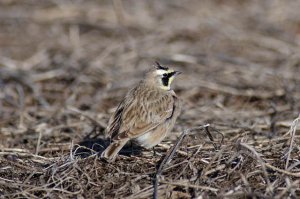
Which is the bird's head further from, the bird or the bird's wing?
the bird's wing

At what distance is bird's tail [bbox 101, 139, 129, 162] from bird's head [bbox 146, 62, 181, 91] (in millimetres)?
1145

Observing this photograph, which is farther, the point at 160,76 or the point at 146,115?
the point at 160,76

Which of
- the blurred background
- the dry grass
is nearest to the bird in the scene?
the dry grass

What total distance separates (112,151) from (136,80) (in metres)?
3.71

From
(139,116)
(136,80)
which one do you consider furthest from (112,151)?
(136,80)

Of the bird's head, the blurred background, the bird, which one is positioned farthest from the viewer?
the blurred background

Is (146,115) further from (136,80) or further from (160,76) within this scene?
(136,80)

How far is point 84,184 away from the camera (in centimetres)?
539

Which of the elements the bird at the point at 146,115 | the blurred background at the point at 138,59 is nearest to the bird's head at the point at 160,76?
the bird at the point at 146,115

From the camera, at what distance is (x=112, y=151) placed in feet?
19.0

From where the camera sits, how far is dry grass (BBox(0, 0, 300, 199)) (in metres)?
5.34

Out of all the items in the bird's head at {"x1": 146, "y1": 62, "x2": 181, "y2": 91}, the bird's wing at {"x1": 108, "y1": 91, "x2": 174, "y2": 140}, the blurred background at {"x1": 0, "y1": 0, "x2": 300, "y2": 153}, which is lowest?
the blurred background at {"x1": 0, "y1": 0, "x2": 300, "y2": 153}

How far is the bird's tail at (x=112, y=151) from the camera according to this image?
5.70 m

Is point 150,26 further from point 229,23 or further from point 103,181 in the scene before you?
point 103,181
